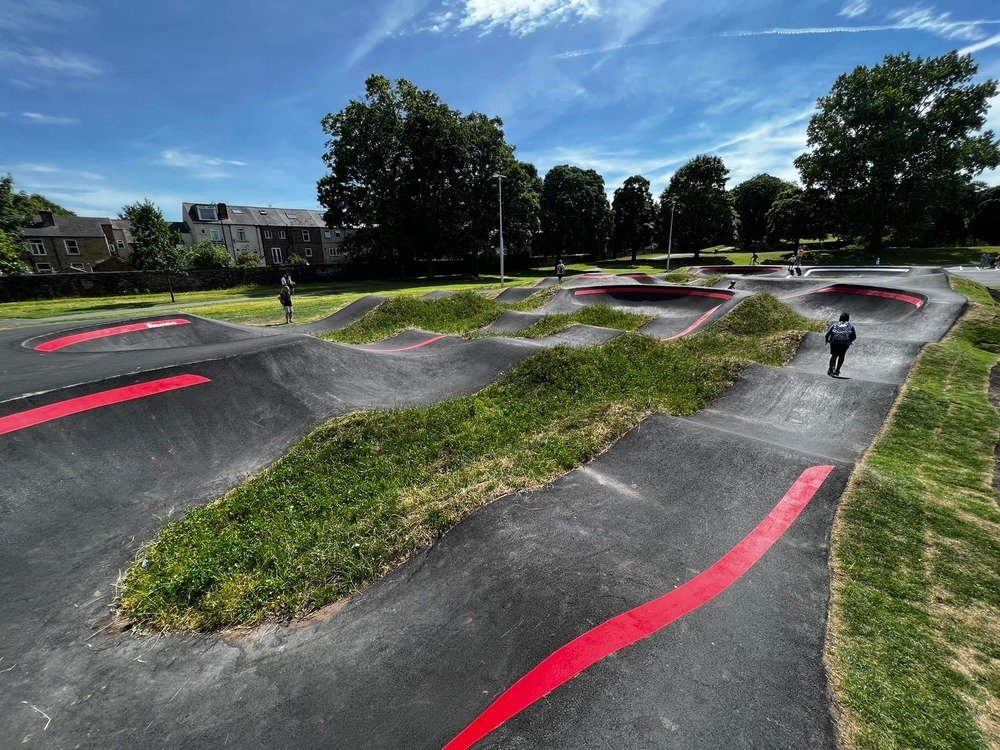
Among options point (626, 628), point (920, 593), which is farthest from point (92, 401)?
point (920, 593)

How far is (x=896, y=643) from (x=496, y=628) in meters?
3.42

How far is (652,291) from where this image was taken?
78.2 feet

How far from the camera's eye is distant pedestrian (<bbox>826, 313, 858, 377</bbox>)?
1048 centimetres

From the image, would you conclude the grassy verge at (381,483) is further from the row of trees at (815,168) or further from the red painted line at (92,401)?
the row of trees at (815,168)

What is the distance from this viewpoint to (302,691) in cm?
375

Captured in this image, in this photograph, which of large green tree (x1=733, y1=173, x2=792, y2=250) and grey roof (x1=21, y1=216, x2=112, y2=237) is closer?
grey roof (x1=21, y1=216, x2=112, y2=237)

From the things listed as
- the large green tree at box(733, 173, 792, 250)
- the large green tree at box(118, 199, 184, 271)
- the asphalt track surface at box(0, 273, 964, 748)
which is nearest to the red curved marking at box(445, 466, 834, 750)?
the asphalt track surface at box(0, 273, 964, 748)

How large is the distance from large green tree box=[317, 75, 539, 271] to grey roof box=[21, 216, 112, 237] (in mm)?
41903

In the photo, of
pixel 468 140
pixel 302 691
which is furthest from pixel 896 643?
pixel 468 140

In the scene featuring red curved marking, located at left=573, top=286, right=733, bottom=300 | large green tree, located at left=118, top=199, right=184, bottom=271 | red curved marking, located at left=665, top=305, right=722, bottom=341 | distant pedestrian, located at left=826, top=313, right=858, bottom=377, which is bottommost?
red curved marking, located at left=665, top=305, right=722, bottom=341

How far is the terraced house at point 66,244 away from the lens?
192ft

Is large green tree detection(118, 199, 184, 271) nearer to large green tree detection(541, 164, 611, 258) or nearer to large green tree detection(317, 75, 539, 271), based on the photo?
large green tree detection(317, 75, 539, 271)

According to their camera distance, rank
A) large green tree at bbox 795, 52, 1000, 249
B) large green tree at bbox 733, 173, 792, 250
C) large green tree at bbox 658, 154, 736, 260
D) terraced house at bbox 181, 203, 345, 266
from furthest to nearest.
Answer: large green tree at bbox 733, 173, 792, 250 < terraced house at bbox 181, 203, 345, 266 < large green tree at bbox 658, 154, 736, 260 < large green tree at bbox 795, 52, 1000, 249

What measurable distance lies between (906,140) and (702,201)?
78.7 ft
